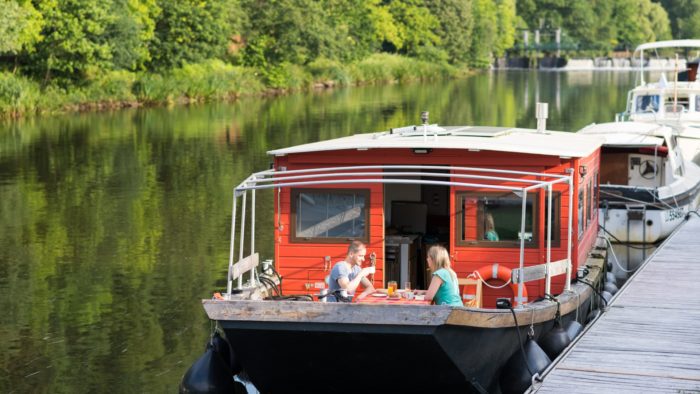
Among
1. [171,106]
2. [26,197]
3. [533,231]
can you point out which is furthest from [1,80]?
[533,231]

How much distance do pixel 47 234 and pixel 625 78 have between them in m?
90.8

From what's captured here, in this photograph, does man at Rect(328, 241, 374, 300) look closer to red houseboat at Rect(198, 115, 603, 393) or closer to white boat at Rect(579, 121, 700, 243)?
red houseboat at Rect(198, 115, 603, 393)

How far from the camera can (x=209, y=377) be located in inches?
532

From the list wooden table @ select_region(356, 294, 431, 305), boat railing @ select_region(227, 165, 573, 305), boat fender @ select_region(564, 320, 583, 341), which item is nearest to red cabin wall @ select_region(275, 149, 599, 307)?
boat railing @ select_region(227, 165, 573, 305)

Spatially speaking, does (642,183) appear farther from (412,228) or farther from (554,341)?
(554,341)

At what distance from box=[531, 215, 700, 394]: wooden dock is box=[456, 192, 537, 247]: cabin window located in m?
1.45

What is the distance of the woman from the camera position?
13234 millimetres

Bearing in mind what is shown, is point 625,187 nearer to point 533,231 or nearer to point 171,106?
point 533,231

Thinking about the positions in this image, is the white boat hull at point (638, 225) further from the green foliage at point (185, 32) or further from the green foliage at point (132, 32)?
the green foliage at point (185, 32)

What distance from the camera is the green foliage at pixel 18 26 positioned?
163 ft

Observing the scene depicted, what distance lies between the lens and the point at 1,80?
171ft

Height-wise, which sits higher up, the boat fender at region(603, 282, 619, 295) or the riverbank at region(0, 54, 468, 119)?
the riverbank at region(0, 54, 468, 119)

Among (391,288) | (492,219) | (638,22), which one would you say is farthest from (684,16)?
(391,288)

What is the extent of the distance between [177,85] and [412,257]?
50373mm
